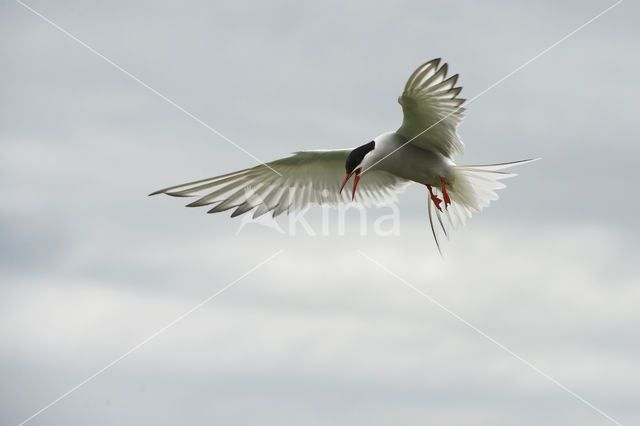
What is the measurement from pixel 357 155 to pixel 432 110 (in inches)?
48.9

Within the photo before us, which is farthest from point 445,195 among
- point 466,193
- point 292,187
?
point 292,187

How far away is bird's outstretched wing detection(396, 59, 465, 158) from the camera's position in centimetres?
970

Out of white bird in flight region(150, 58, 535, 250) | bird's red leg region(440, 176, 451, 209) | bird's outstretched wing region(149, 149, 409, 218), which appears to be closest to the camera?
white bird in flight region(150, 58, 535, 250)

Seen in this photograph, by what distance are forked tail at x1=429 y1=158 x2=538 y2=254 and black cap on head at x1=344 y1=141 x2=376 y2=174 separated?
49.7 inches

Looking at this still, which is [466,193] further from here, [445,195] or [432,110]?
[432,110]

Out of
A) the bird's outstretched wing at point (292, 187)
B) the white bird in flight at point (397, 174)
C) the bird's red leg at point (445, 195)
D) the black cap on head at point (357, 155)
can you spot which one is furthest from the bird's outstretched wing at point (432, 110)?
the bird's outstretched wing at point (292, 187)

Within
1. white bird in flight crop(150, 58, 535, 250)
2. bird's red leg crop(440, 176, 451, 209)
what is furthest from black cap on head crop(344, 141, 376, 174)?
bird's red leg crop(440, 176, 451, 209)

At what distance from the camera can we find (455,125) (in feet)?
34.1

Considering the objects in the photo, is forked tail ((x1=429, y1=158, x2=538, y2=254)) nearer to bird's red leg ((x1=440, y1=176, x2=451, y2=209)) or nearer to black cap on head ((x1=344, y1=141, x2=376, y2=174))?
bird's red leg ((x1=440, y1=176, x2=451, y2=209))

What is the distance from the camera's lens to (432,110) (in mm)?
10133

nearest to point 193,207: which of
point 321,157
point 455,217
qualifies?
point 321,157

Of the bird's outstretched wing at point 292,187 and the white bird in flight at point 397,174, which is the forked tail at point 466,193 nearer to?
the white bird in flight at point 397,174

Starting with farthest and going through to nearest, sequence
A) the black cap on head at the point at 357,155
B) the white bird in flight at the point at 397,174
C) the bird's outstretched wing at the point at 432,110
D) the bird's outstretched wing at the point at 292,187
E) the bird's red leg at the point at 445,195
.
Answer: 1. the bird's outstretched wing at the point at 292,187
2. the bird's red leg at the point at 445,195
3. the black cap on head at the point at 357,155
4. the white bird in flight at the point at 397,174
5. the bird's outstretched wing at the point at 432,110

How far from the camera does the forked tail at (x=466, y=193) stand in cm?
1070
